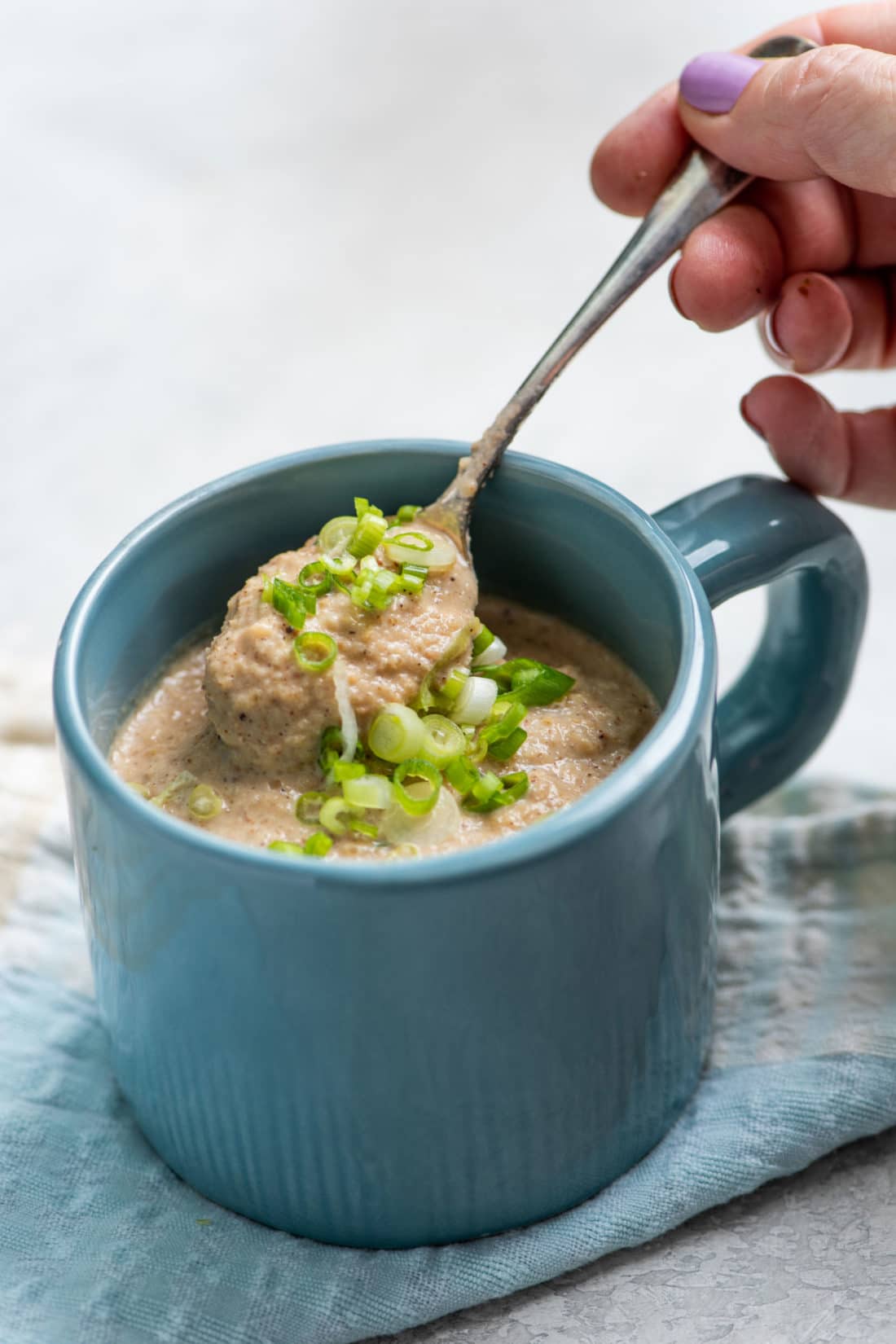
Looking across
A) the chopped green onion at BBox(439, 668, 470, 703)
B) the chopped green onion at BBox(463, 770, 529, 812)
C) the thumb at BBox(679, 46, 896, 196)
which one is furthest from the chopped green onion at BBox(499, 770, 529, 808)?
the thumb at BBox(679, 46, 896, 196)

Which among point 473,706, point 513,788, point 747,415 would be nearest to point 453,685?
point 473,706

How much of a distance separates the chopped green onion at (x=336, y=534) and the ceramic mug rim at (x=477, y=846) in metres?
0.11

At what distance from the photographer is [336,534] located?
5.17ft

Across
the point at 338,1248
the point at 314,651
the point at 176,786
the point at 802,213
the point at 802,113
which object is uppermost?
the point at 802,113

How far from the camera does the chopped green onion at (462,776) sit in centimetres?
144

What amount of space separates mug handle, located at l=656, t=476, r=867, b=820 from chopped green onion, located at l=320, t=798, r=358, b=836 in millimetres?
419

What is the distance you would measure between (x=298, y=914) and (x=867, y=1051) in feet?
2.33

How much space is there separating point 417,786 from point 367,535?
0.27 meters

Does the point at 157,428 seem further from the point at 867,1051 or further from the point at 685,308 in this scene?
the point at 867,1051

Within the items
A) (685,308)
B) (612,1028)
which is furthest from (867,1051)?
(685,308)

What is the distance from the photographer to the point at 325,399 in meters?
2.72

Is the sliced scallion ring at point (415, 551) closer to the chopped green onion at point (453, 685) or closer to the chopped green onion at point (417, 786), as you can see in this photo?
the chopped green onion at point (453, 685)

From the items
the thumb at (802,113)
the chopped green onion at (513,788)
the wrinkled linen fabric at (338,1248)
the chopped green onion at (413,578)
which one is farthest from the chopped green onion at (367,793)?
the thumb at (802,113)

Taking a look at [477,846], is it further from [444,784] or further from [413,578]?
[413,578]
